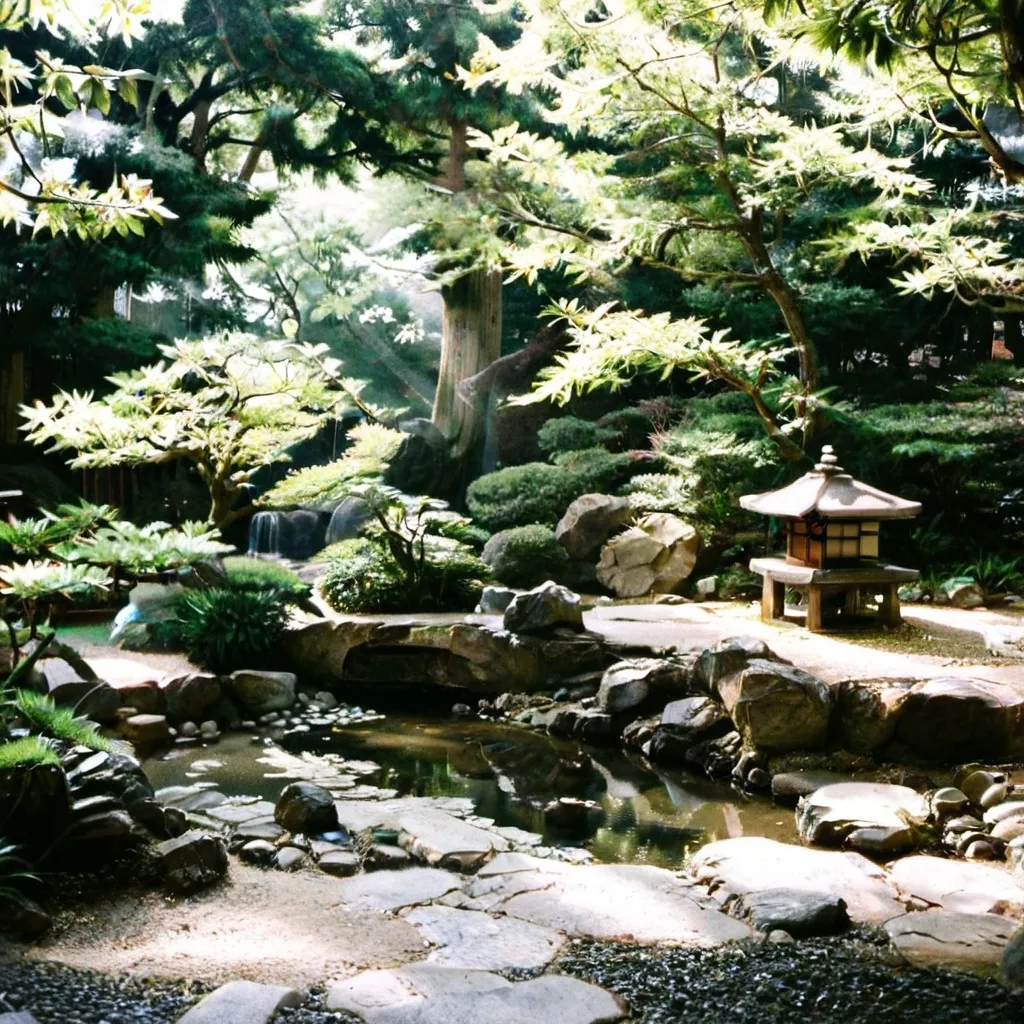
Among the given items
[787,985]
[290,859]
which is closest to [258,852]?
[290,859]

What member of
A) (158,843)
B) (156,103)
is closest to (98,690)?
(158,843)

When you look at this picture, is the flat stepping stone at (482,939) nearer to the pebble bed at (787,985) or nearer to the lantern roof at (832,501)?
the pebble bed at (787,985)

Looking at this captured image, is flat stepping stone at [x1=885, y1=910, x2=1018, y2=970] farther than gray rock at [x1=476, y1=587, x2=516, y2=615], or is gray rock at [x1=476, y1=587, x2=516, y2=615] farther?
gray rock at [x1=476, y1=587, x2=516, y2=615]

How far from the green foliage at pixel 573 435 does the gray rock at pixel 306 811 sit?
863 cm

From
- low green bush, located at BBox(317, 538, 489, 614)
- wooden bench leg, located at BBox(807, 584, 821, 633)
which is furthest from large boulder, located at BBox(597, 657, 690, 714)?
low green bush, located at BBox(317, 538, 489, 614)

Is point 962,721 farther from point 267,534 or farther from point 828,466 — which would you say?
point 267,534

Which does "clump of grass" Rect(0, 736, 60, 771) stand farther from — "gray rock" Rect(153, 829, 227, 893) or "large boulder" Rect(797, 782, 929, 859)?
"large boulder" Rect(797, 782, 929, 859)

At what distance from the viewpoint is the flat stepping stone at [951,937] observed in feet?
12.2

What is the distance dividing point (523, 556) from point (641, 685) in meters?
4.10

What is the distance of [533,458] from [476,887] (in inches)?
441

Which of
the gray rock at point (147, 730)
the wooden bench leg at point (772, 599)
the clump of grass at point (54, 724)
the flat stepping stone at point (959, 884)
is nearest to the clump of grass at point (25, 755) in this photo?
the clump of grass at point (54, 724)

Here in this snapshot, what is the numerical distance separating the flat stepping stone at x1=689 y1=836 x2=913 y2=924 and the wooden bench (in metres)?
3.80

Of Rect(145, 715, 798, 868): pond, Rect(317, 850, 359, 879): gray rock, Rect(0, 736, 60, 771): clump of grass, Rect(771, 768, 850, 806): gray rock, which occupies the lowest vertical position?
Rect(145, 715, 798, 868): pond

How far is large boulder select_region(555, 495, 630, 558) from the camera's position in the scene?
1237cm
